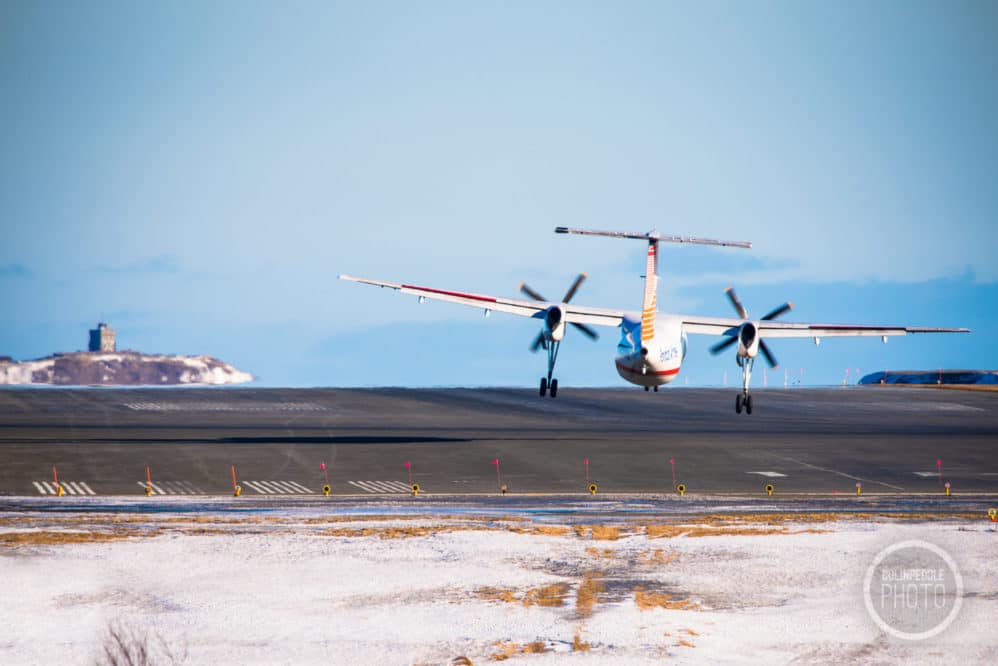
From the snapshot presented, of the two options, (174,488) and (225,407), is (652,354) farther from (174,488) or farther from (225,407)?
(225,407)

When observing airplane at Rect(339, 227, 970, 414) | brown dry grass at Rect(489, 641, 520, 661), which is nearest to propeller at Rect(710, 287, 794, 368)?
airplane at Rect(339, 227, 970, 414)

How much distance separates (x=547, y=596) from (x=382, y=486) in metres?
28.1

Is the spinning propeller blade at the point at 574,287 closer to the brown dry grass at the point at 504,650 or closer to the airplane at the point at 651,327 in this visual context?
the airplane at the point at 651,327

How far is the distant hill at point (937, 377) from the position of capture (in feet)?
535

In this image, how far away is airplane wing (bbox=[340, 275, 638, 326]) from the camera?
63.7m

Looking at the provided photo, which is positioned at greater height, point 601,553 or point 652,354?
point 652,354

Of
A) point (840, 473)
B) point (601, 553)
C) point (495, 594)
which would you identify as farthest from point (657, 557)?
point (840, 473)

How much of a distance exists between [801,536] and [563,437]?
44.0 m

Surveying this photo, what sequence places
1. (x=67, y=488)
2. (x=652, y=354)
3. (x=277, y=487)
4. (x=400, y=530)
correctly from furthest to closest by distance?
(x=277, y=487) → (x=67, y=488) → (x=652, y=354) → (x=400, y=530)

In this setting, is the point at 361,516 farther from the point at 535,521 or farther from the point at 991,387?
the point at 991,387

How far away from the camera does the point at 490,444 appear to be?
7888 centimetres

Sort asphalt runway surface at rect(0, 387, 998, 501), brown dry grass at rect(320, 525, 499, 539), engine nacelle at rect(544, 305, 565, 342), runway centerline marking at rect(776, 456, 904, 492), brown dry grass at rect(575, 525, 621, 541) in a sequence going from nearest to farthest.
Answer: brown dry grass at rect(320, 525, 499, 539)
brown dry grass at rect(575, 525, 621, 541)
asphalt runway surface at rect(0, 387, 998, 501)
engine nacelle at rect(544, 305, 565, 342)
runway centerline marking at rect(776, 456, 904, 492)

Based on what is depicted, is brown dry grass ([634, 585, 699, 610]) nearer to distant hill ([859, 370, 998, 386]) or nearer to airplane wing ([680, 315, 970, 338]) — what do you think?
airplane wing ([680, 315, 970, 338])

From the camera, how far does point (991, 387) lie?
153 metres
